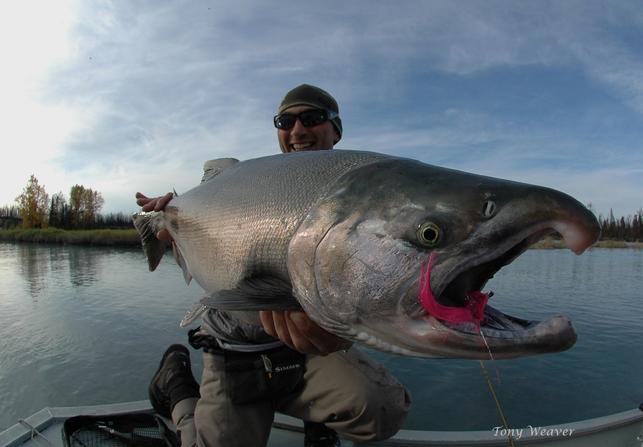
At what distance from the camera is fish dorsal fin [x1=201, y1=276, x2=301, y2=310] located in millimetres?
1933

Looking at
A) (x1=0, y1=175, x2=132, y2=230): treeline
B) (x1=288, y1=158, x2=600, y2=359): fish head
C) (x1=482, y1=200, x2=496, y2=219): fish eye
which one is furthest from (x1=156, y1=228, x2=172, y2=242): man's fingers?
(x1=0, y1=175, x2=132, y2=230): treeline

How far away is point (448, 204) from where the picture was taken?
60.4 inches

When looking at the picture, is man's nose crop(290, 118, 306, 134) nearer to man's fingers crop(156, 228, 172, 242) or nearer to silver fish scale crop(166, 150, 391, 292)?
silver fish scale crop(166, 150, 391, 292)

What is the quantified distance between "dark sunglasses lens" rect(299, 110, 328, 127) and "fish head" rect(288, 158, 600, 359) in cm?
246

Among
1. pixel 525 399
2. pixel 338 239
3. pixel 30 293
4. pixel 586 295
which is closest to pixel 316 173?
pixel 338 239

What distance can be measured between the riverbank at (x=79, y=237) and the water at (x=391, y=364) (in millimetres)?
37398

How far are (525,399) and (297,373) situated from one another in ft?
16.5

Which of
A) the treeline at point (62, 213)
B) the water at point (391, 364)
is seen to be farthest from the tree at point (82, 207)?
the water at point (391, 364)

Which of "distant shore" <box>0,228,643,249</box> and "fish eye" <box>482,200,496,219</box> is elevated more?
"fish eye" <box>482,200,496,219</box>

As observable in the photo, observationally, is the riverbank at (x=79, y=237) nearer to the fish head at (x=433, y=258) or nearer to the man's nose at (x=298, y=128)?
the man's nose at (x=298, y=128)

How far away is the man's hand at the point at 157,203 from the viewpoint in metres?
3.58

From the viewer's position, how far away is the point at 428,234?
4.90ft

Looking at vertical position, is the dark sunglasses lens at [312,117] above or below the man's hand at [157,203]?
above

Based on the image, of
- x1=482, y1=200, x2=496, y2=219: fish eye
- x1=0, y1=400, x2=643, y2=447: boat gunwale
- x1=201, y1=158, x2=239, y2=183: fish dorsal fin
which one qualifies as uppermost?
x1=201, y1=158, x2=239, y2=183: fish dorsal fin
